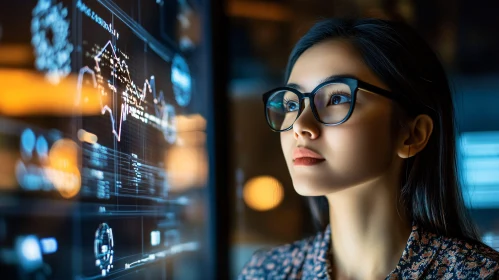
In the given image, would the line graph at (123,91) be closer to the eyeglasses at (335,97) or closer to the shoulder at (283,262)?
the eyeglasses at (335,97)

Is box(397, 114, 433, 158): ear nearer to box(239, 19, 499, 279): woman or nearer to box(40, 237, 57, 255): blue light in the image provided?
box(239, 19, 499, 279): woman

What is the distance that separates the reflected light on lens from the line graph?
94 cm

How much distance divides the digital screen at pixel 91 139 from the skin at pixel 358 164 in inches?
11.8

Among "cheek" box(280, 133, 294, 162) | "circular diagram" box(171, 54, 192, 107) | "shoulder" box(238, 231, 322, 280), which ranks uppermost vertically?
"circular diagram" box(171, 54, 192, 107)

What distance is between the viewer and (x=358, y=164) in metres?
1.06

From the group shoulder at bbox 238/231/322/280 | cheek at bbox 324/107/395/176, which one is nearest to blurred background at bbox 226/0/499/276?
shoulder at bbox 238/231/322/280

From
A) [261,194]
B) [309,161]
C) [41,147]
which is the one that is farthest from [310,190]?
[261,194]

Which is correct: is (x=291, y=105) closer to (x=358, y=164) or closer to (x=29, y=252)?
(x=358, y=164)

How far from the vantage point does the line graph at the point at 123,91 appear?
0.88 meters

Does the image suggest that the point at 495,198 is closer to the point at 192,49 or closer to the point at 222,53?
the point at 222,53

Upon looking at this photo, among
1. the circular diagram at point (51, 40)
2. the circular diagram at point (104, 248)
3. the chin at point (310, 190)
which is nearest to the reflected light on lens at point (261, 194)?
the chin at point (310, 190)

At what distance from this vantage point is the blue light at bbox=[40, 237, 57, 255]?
0.71 meters

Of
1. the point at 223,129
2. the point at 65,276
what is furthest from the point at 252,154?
the point at 65,276

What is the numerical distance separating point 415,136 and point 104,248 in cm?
64
